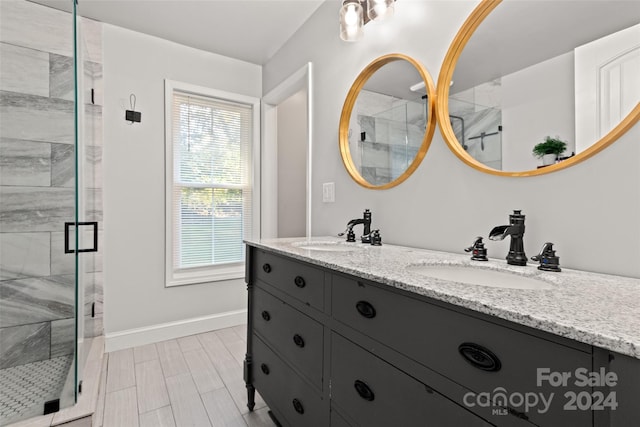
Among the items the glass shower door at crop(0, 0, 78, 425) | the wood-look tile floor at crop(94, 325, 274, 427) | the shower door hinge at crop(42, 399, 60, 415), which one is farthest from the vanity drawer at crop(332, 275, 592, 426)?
the glass shower door at crop(0, 0, 78, 425)

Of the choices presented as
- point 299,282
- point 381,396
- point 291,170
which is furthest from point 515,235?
point 291,170

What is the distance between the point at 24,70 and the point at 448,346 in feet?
10.0

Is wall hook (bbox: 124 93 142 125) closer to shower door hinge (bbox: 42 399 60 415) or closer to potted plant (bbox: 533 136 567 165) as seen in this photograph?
shower door hinge (bbox: 42 399 60 415)

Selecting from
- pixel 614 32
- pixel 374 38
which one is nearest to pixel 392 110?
pixel 374 38

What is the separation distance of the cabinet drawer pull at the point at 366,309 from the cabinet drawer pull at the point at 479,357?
0.29m

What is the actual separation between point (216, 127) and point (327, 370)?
2.56m

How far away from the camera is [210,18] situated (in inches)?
96.2

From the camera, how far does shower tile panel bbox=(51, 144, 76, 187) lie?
7.29 ft

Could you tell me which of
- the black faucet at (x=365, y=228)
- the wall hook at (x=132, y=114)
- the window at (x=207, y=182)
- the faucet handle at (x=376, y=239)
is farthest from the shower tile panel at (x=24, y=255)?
the faucet handle at (x=376, y=239)

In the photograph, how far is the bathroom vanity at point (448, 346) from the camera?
49 cm

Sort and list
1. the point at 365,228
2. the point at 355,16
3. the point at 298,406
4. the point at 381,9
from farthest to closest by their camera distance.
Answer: the point at 365,228 < the point at 355,16 < the point at 381,9 < the point at 298,406

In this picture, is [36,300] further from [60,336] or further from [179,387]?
[179,387]

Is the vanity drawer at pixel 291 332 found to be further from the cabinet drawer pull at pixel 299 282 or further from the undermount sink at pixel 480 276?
the undermount sink at pixel 480 276

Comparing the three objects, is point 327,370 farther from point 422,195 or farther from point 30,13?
point 30,13
